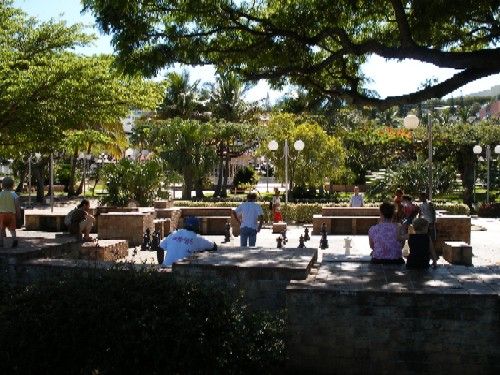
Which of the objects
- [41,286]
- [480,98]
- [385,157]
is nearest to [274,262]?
[41,286]

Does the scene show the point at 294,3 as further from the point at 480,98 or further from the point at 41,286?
the point at 480,98

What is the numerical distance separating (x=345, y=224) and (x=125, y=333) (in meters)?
15.8

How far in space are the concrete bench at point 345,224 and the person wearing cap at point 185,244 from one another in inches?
474

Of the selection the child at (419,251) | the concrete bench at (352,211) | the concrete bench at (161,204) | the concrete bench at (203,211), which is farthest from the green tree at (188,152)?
the child at (419,251)

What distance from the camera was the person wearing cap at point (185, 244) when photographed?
8.49m

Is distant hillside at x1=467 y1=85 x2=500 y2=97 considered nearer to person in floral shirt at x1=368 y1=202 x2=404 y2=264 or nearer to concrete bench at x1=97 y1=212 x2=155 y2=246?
concrete bench at x1=97 y1=212 x2=155 y2=246

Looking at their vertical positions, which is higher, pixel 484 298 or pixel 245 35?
pixel 245 35

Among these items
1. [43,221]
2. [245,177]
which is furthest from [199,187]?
[43,221]

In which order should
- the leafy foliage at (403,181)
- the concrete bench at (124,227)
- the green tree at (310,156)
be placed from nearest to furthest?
the concrete bench at (124,227) → the leafy foliage at (403,181) → the green tree at (310,156)

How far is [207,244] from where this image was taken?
28.6 feet

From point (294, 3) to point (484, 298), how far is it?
7.49 meters

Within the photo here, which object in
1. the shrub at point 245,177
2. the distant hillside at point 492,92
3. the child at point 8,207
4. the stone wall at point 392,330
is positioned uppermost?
the distant hillside at point 492,92

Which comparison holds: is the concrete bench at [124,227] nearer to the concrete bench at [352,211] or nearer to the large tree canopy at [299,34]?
the large tree canopy at [299,34]

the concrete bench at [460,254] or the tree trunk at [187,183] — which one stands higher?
the tree trunk at [187,183]
